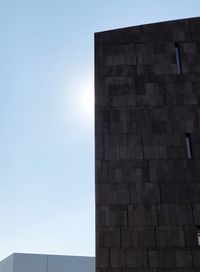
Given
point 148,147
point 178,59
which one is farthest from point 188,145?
point 178,59

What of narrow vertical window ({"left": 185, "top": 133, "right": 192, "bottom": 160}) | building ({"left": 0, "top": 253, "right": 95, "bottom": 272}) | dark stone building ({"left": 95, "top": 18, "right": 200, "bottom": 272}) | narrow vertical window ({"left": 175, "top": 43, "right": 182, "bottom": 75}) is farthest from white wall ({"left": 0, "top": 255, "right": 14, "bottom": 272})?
narrow vertical window ({"left": 175, "top": 43, "right": 182, "bottom": 75})

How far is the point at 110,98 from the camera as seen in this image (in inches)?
755

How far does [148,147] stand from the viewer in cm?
1805

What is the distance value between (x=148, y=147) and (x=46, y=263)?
170 ft

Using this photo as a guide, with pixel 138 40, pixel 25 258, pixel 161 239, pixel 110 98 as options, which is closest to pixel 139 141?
pixel 110 98

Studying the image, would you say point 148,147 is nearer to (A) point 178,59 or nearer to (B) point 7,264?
(A) point 178,59

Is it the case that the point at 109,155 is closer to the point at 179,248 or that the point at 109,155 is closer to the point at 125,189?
the point at 125,189

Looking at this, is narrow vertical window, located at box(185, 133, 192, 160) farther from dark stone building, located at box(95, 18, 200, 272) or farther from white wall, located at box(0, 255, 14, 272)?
white wall, located at box(0, 255, 14, 272)

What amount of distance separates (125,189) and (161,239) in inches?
111

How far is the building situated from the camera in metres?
62.0

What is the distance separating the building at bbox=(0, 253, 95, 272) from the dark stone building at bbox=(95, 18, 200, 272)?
166 ft

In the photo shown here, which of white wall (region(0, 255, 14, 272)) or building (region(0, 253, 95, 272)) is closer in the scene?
building (region(0, 253, 95, 272))

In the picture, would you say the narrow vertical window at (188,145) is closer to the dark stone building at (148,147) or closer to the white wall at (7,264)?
the dark stone building at (148,147)

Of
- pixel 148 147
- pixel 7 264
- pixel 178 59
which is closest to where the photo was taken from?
pixel 148 147
